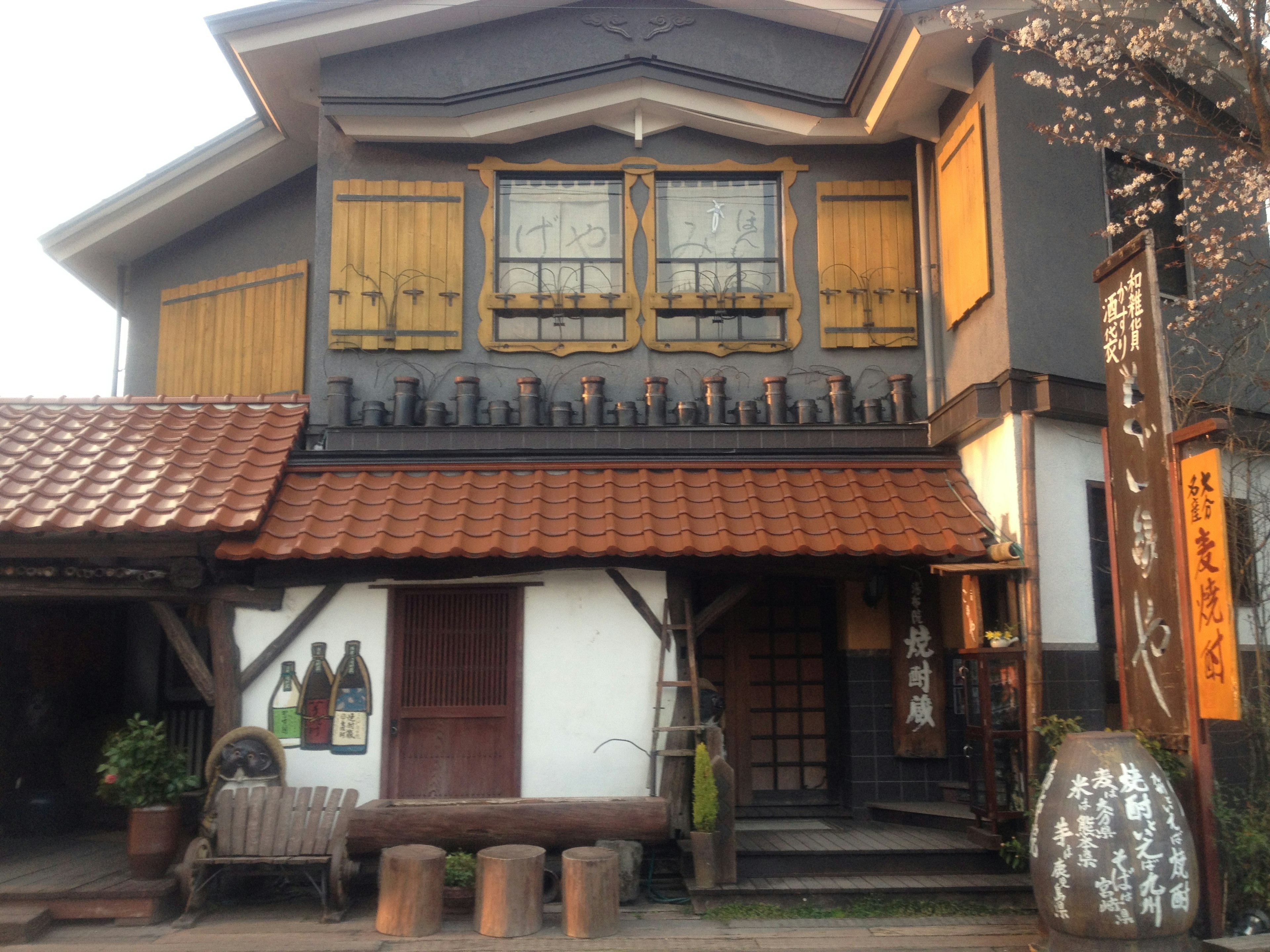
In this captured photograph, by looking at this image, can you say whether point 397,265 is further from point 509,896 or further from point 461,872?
point 509,896

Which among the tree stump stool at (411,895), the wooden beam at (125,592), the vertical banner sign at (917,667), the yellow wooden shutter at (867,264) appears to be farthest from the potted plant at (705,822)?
the yellow wooden shutter at (867,264)

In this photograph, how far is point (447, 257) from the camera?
10.2 meters

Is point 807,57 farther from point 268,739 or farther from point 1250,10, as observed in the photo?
point 268,739

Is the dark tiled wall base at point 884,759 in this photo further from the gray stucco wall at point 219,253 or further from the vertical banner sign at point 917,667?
the gray stucco wall at point 219,253

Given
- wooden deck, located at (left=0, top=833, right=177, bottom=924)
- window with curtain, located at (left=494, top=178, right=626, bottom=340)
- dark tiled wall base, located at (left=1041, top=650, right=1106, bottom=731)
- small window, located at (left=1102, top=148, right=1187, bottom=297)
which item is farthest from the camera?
window with curtain, located at (left=494, top=178, right=626, bottom=340)

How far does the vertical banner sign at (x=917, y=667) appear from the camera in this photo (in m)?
9.45

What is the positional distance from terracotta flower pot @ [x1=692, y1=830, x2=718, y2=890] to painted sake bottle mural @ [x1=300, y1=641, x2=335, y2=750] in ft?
10.1

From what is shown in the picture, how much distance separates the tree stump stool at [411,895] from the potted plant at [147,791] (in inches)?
68.3

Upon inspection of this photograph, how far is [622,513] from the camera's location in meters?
8.83

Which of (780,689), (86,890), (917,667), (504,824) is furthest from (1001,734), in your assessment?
(86,890)

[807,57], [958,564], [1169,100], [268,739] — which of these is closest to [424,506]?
[268,739]

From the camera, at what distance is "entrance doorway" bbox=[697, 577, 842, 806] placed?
9938 mm

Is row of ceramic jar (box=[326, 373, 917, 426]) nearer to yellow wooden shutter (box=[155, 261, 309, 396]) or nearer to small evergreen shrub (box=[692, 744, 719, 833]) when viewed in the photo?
yellow wooden shutter (box=[155, 261, 309, 396])

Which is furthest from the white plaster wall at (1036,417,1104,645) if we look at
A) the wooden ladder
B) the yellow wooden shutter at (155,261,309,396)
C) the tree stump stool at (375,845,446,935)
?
the yellow wooden shutter at (155,261,309,396)
